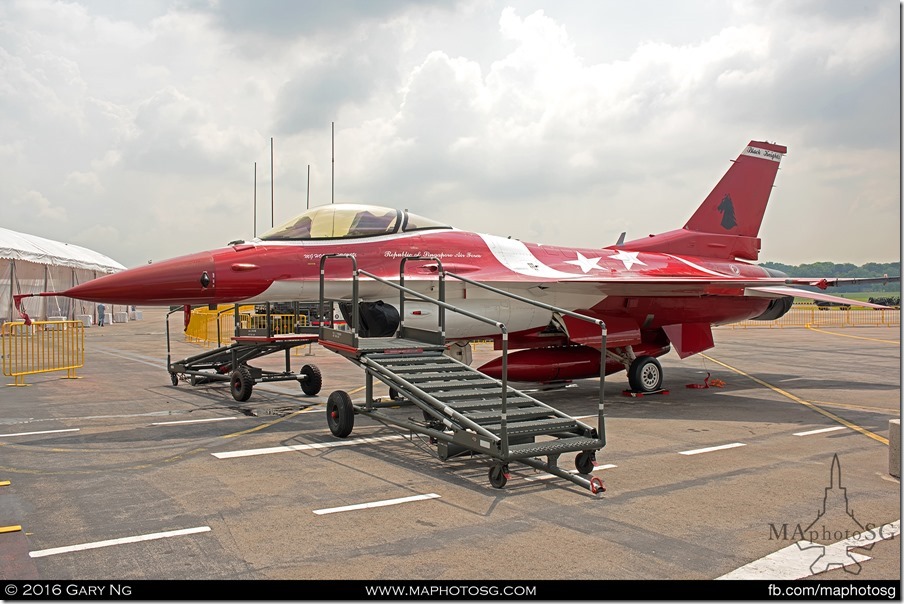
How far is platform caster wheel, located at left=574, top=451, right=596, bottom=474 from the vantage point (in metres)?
6.86

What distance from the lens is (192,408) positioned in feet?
36.3

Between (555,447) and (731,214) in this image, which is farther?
(731,214)

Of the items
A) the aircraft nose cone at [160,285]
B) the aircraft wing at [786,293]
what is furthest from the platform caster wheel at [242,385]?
the aircraft wing at [786,293]

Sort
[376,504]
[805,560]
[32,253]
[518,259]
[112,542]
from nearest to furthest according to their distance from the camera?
1. [805,560]
2. [112,542]
3. [376,504]
4. [518,259]
5. [32,253]

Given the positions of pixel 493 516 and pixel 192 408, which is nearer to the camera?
pixel 493 516

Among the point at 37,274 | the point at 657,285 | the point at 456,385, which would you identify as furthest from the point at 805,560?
the point at 37,274

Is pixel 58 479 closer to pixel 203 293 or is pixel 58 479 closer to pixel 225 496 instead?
pixel 225 496

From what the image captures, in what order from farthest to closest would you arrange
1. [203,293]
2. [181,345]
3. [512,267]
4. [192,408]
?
[181,345], [512,267], [192,408], [203,293]

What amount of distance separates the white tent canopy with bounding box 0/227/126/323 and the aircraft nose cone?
26.1m

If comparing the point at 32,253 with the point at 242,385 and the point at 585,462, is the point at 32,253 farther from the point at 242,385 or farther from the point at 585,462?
the point at 585,462

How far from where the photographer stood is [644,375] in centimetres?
1333

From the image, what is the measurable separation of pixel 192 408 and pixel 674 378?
10781 mm

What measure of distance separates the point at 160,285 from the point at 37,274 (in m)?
32.4

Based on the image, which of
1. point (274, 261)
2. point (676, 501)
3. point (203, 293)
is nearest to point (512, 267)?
point (274, 261)
